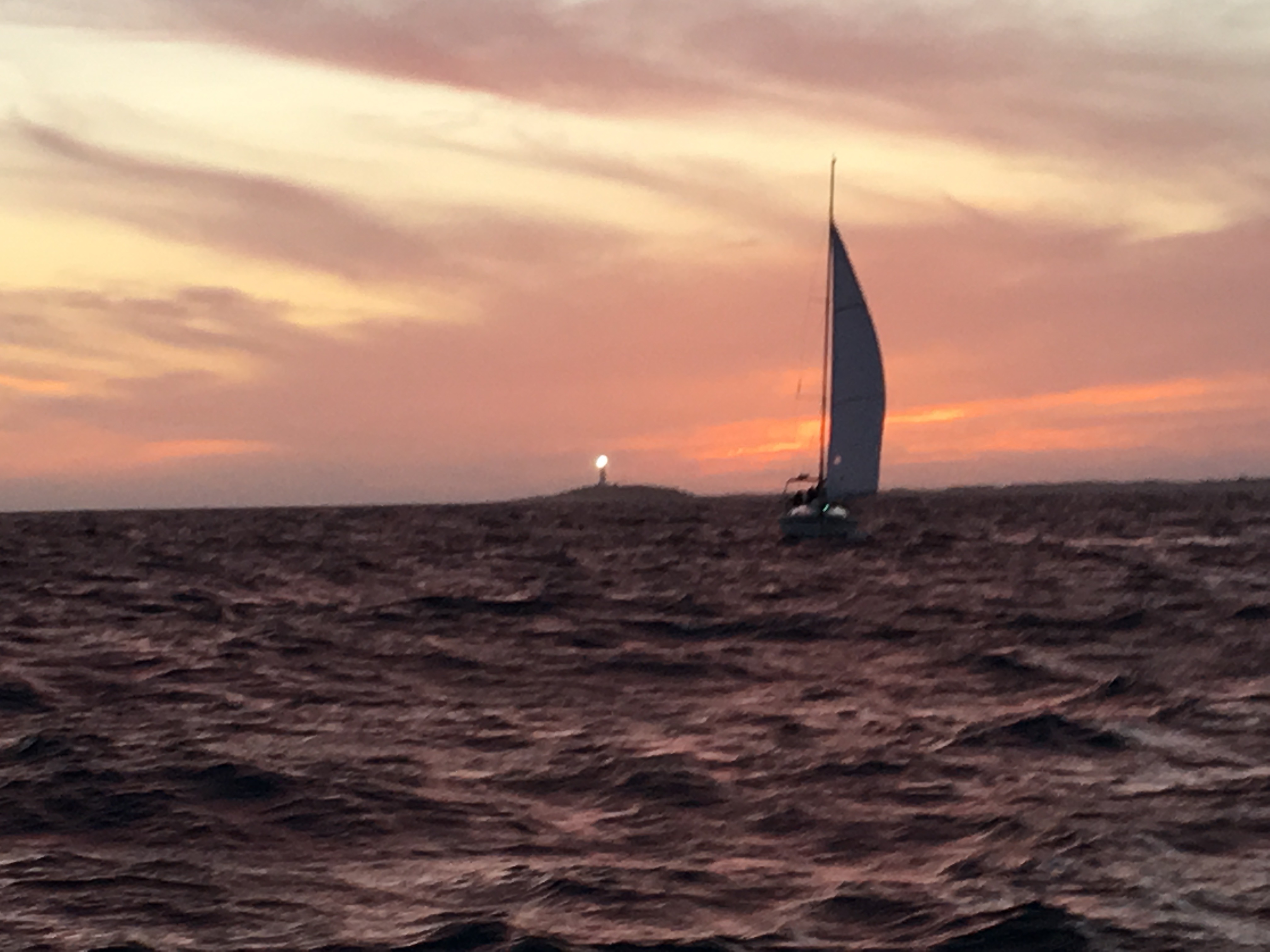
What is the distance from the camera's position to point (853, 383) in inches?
2052

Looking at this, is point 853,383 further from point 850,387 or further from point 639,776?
point 639,776

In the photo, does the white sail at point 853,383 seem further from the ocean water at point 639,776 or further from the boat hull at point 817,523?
the ocean water at point 639,776

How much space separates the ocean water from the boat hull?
1034 inches

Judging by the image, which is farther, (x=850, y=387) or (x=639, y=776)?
(x=850, y=387)

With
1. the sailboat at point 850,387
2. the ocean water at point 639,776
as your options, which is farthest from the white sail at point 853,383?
the ocean water at point 639,776

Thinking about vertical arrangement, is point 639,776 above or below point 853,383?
below

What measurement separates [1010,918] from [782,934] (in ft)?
4.57

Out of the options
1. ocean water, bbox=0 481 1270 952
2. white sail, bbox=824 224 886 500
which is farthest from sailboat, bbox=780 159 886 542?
ocean water, bbox=0 481 1270 952

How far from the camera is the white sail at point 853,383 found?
5175cm

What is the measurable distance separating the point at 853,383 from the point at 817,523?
6808 millimetres

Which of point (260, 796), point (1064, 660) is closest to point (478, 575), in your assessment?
point (1064, 660)

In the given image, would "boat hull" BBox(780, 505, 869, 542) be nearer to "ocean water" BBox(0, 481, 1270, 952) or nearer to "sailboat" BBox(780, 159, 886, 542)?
"sailboat" BBox(780, 159, 886, 542)

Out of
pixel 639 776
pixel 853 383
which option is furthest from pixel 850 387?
pixel 639 776

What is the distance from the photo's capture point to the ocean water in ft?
25.1
